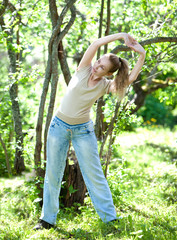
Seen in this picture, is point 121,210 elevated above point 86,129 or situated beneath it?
situated beneath

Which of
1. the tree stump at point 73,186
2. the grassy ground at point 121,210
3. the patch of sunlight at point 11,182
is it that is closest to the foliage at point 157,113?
the grassy ground at point 121,210

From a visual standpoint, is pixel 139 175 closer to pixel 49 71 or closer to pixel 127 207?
pixel 127 207

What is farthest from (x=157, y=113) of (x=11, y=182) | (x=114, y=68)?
(x=114, y=68)

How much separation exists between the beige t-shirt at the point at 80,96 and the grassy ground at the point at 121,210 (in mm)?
1023

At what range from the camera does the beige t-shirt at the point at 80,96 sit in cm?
272

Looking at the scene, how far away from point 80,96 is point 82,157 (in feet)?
1.90

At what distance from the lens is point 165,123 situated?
1107cm

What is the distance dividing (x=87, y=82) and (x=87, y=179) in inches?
36.5

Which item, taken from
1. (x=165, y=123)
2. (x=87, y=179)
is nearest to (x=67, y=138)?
(x=87, y=179)

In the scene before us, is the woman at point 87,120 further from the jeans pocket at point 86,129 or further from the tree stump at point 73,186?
the tree stump at point 73,186

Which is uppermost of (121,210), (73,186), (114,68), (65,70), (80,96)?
(114,68)

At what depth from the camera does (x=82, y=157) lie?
2.86 meters

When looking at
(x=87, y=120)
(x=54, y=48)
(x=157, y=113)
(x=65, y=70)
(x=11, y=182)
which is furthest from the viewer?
(x=157, y=113)

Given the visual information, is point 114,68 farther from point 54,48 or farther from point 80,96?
point 54,48
